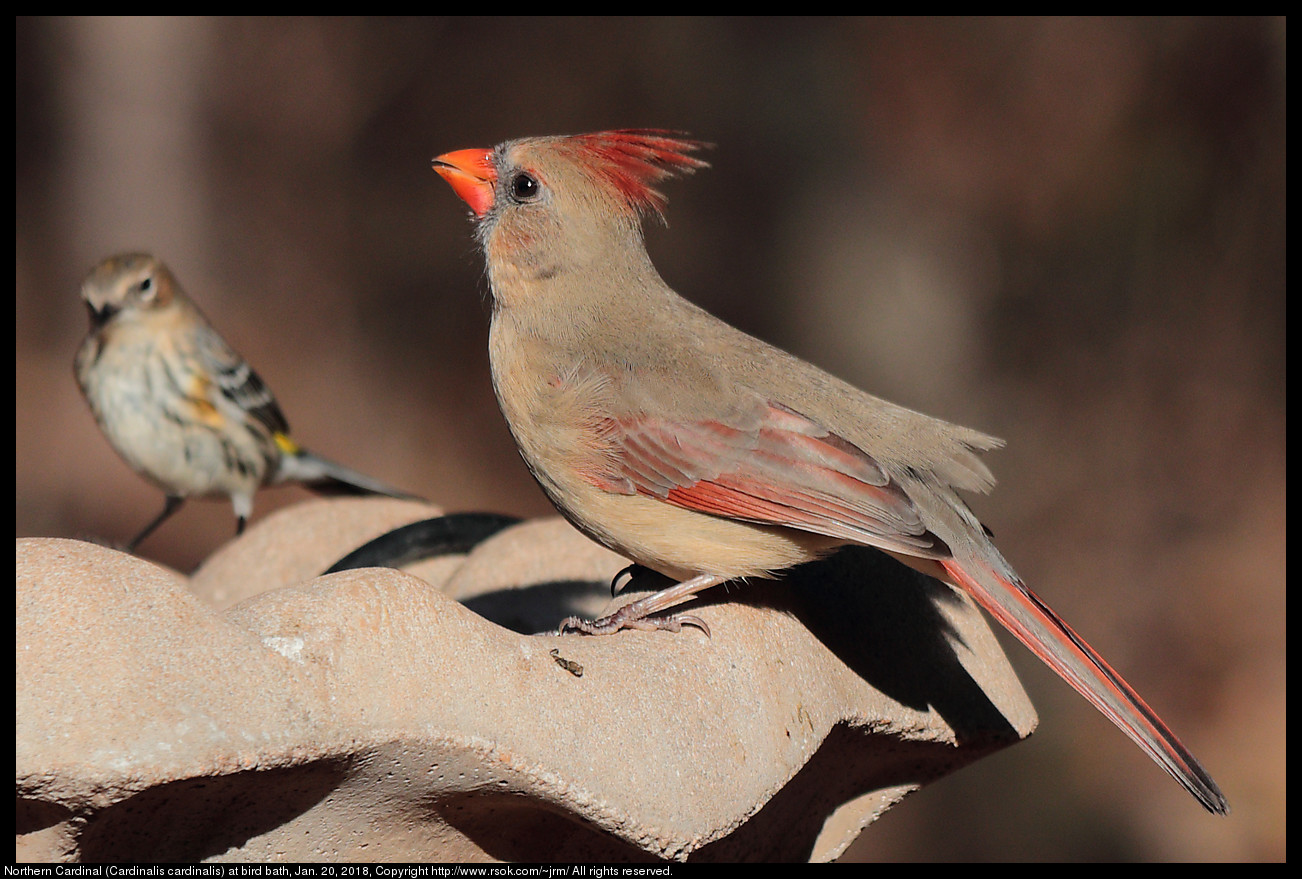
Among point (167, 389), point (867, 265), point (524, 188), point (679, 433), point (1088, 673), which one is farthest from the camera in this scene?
point (867, 265)

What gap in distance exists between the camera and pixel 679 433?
357 cm

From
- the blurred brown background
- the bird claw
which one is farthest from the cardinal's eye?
the blurred brown background

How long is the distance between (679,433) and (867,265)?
20.6 feet

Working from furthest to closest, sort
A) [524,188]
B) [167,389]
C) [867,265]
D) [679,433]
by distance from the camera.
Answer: [867,265]
[167,389]
[524,188]
[679,433]

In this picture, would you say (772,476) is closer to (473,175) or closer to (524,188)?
(524,188)

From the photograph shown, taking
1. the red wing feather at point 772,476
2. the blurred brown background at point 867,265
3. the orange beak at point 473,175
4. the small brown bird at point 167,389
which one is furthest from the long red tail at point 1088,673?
the blurred brown background at point 867,265

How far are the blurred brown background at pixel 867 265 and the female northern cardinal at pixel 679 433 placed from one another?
4.60 meters

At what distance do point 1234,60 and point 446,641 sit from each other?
24.6 feet

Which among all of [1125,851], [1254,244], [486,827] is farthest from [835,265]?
[486,827]

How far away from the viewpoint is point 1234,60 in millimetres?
8148

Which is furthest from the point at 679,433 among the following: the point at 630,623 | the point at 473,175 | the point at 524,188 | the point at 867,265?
the point at 867,265

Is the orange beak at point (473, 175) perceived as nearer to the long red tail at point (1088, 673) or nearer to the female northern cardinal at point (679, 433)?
the female northern cardinal at point (679, 433)

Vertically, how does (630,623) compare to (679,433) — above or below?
below

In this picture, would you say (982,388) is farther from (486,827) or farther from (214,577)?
(486,827)
